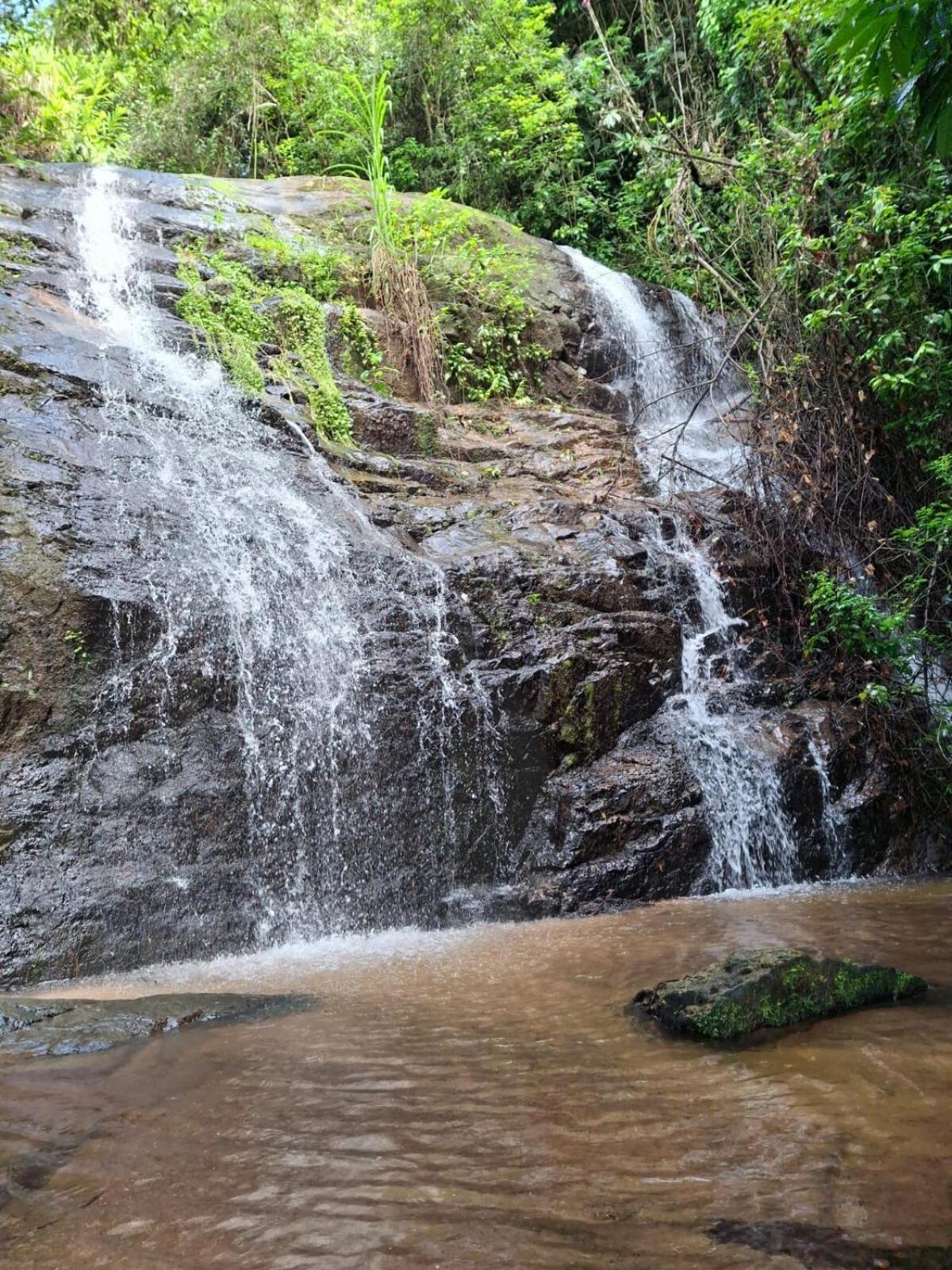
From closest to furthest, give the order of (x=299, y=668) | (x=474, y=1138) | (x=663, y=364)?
(x=474, y=1138) → (x=299, y=668) → (x=663, y=364)

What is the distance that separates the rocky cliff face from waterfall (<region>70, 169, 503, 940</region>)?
0.09 ft

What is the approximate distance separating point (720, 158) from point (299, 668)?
684 cm

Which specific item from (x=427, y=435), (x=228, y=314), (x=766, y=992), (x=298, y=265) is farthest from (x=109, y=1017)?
(x=298, y=265)

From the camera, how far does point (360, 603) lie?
6.46m

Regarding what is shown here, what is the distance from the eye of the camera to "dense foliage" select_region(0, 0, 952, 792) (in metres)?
7.39

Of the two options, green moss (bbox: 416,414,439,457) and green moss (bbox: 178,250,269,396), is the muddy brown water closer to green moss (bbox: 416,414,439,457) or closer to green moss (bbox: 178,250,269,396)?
green moss (bbox: 416,414,439,457)

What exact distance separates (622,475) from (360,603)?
360cm

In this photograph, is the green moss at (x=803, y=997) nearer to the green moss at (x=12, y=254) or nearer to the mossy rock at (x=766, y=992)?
the mossy rock at (x=766, y=992)

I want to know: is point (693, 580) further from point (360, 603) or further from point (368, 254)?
point (368, 254)

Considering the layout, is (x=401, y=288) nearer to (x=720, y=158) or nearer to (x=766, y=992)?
(x=720, y=158)

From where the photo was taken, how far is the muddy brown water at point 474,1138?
201 centimetres

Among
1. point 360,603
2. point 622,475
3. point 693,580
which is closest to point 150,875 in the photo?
point 360,603

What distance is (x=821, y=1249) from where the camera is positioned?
6.18 feet

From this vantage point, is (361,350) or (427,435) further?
(361,350)
